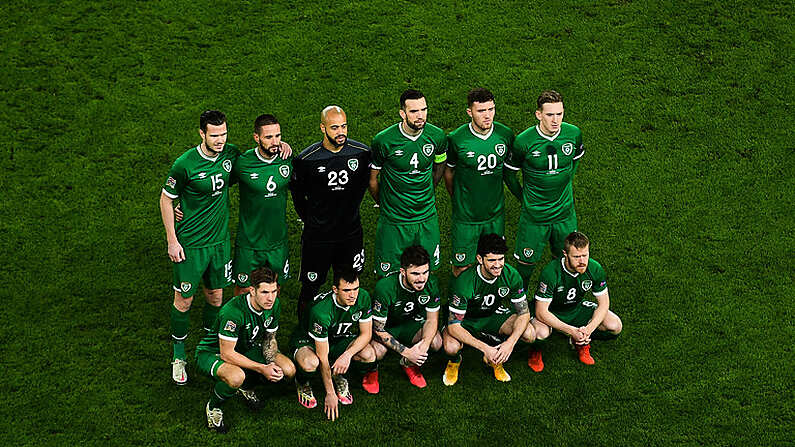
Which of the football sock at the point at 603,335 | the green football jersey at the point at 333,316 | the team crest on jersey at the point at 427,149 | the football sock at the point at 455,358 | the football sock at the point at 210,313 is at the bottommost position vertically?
the football sock at the point at 603,335

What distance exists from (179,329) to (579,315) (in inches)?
128

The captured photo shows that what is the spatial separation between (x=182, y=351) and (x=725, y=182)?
5873 mm

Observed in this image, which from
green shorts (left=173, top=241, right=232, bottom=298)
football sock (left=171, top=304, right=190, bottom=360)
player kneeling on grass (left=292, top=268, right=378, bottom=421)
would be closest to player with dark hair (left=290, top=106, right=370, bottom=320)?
player kneeling on grass (left=292, top=268, right=378, bottom=421)

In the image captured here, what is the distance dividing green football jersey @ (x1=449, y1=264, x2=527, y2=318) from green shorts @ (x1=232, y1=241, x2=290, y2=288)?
1410 millimetres

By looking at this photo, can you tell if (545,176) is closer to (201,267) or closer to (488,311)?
(488,311)

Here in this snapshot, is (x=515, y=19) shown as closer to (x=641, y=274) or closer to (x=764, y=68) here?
(x=764, y=68)

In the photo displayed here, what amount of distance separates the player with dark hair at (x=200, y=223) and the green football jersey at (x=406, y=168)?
121 cm

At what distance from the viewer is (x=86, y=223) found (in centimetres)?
988

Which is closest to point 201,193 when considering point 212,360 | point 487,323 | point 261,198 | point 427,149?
point 261,198

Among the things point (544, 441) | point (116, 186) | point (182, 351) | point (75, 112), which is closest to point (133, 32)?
point (75, 112)

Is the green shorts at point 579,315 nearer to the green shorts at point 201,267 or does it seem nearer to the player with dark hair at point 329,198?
the player with dark hair at point 329,198

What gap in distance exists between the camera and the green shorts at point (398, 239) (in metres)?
8.18

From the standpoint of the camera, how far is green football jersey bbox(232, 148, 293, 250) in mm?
7691

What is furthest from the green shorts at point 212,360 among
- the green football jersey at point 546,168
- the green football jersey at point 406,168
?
the green football jersey at point 546,168
